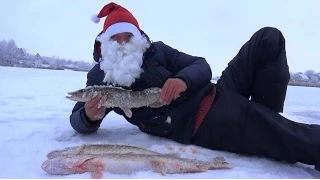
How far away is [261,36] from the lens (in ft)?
10.3

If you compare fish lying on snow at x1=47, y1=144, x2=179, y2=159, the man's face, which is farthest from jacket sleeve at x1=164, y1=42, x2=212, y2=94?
fish lying on snow at x1=47, y1=144, x2=179, y2=159

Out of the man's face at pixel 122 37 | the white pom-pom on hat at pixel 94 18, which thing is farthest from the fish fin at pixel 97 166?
the white pom-pom on hat at pixel 94 18

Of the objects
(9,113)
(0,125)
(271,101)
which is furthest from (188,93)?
(9,113)

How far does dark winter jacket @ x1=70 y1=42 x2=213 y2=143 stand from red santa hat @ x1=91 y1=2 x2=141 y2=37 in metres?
0.32

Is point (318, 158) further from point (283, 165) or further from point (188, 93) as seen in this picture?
point (188, 93)

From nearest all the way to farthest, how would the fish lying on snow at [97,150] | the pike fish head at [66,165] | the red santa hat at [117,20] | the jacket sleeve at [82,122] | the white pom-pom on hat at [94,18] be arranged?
the pike fish head at [66,165], the fish lying on snow at [97,150], the jacket sleeve at [82,122], the red santa hat at [117,20], the white pom-pom on hat at [94,18]

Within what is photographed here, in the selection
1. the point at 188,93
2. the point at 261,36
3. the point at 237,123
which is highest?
the point at 261,36

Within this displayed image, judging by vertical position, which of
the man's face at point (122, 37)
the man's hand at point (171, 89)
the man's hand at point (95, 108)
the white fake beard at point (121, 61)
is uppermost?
the man's face at point (122, 37)

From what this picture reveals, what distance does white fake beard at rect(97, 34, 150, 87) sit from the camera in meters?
3.15

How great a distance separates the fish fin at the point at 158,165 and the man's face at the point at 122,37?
4.77 feet

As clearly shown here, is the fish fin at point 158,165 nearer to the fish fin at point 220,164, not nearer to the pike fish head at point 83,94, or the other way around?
the fish fin at point 220,164

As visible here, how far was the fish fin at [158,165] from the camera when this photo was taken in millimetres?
2252

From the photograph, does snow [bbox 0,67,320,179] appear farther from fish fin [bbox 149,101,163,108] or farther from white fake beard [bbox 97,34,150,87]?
white fake beard [bbox 97,34,150,87]

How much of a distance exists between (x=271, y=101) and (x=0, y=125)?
10.1 ft
